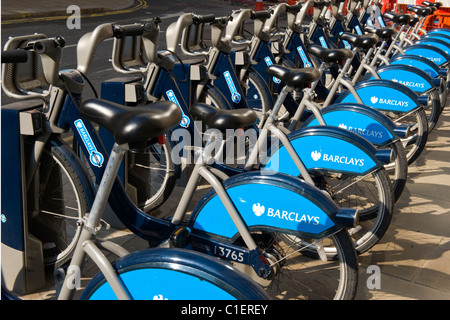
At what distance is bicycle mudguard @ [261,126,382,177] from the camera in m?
3.46

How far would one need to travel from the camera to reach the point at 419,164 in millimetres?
5547

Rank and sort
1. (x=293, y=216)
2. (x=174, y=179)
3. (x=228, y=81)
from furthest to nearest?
(x=228, y=81) → (x=174, y=179) → (x=293, y=216)

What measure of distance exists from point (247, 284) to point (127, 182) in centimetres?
220

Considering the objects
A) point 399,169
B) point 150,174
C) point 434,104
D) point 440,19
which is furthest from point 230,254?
point 440,19

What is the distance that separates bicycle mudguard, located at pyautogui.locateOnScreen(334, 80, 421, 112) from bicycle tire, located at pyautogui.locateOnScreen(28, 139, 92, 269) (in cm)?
264

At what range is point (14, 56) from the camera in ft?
8.70

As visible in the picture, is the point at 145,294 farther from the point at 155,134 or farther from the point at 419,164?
the point at 419,164

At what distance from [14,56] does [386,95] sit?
10.4 feet

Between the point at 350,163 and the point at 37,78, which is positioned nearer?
the point at 37,78

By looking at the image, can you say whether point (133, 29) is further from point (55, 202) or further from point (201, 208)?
point (201, 208)

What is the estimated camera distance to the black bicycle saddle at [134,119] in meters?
1.92

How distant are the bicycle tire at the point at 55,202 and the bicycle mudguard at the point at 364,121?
1685 millimetres

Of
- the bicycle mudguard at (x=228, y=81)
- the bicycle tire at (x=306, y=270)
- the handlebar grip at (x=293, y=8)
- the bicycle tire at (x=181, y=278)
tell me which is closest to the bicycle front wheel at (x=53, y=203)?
A: the bicycle tire at (x=306, y=270)
